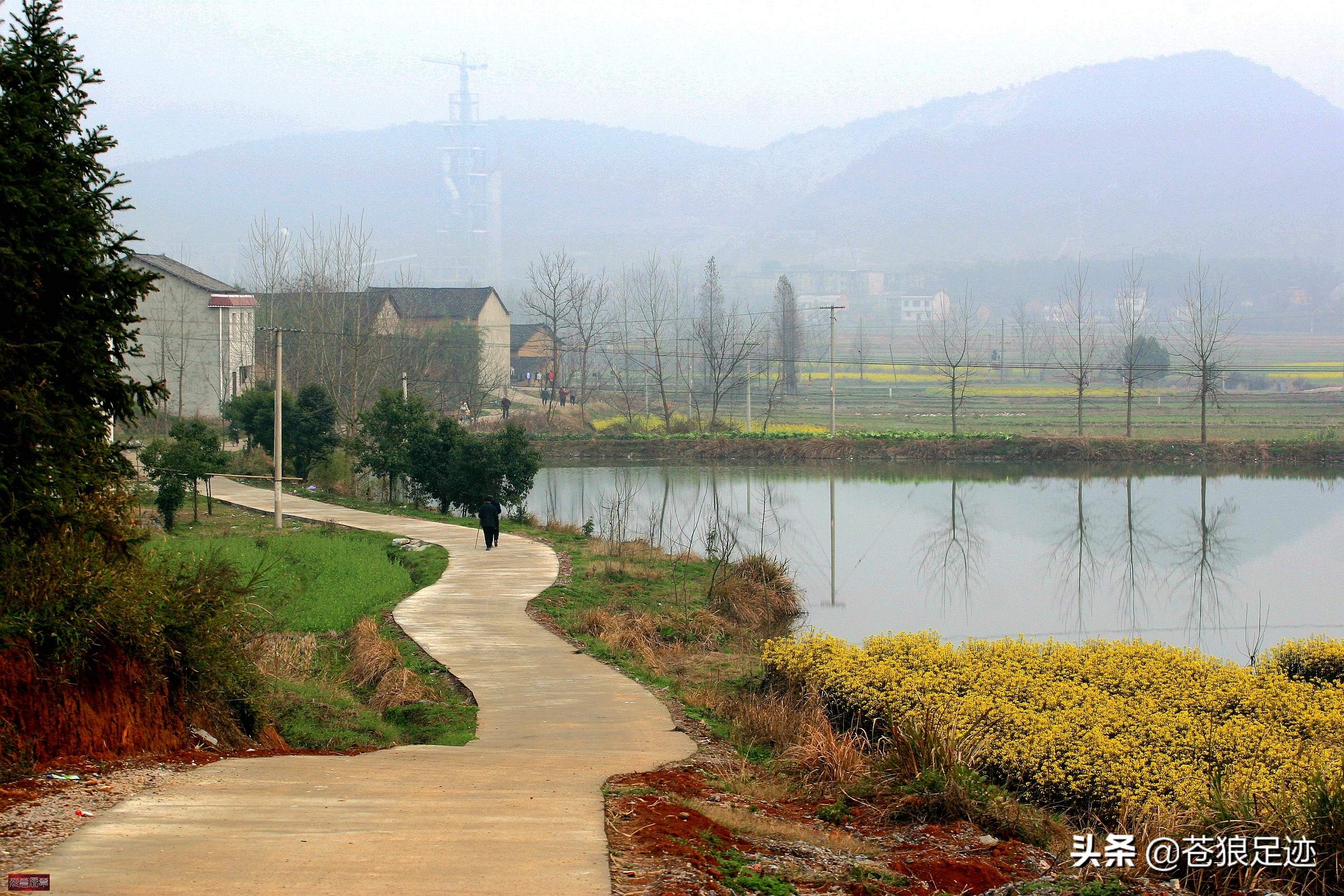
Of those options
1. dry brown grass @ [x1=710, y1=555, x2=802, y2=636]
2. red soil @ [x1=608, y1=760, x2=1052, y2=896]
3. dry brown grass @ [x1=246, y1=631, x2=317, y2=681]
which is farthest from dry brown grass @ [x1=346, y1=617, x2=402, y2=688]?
dry brown grass @ [x1=710, y1=555, x2=802, y2=636]

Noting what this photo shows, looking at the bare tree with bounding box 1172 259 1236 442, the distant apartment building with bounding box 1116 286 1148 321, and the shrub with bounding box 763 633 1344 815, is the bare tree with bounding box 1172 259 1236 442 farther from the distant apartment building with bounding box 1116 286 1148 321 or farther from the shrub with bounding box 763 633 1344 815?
the shrub with bounding box 763 633 1344 815

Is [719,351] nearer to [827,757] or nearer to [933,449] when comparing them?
[933,449]

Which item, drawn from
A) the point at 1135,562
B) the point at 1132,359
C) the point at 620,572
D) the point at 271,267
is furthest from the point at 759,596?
the point at 271,267

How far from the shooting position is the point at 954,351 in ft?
433

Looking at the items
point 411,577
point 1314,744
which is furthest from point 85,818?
point 411,577

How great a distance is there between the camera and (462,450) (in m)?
31.9

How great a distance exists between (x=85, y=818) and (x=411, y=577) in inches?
579

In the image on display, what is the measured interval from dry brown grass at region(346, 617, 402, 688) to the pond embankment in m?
37.3

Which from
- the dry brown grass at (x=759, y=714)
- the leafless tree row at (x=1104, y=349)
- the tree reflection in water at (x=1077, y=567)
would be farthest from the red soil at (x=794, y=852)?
the leafless tree row at (x=1104, y=349)

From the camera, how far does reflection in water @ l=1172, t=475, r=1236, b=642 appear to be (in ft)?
67.1

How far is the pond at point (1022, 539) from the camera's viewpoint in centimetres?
2006

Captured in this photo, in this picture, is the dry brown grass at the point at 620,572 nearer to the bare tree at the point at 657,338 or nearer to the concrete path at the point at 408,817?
the concrete path at the point at 408,817

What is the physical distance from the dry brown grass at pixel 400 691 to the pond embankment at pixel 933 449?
3894cm

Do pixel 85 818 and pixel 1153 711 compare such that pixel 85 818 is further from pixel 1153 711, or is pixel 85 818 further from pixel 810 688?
pixel 1153 711
